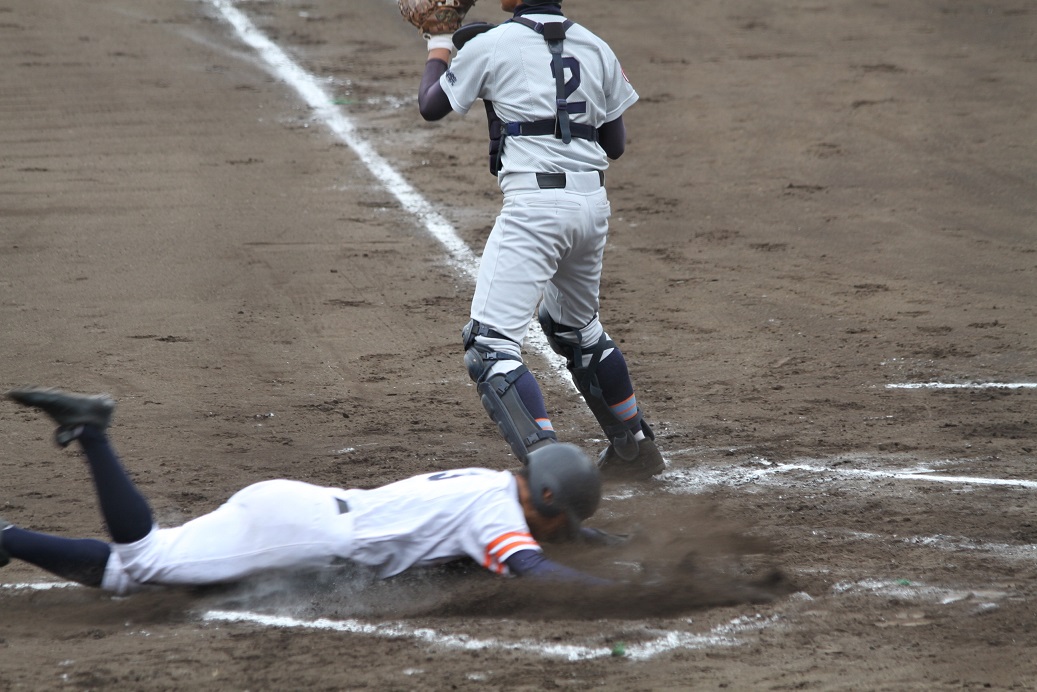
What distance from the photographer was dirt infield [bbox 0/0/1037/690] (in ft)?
12.6

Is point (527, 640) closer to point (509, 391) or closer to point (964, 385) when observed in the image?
point (509, 391)

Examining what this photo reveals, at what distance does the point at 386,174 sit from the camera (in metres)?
9.78

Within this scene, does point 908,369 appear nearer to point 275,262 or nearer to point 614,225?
point 614,225

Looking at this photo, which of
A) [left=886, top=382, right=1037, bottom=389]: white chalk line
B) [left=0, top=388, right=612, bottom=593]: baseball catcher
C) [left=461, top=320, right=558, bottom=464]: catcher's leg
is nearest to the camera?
[left=0, top=388, right=612, bottom=593]: baseball catcher

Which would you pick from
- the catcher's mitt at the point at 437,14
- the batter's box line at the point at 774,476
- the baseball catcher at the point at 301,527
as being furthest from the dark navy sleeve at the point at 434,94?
the batter's box line at the point at 774,476

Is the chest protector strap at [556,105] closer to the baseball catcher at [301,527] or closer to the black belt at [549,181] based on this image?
the black belt at [549,181]

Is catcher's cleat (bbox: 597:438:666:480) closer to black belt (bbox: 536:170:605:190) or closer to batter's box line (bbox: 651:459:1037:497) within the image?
batter's box line (bbox: 651:459:1037:497)

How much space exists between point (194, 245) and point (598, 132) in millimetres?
4229

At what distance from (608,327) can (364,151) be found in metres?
3.62

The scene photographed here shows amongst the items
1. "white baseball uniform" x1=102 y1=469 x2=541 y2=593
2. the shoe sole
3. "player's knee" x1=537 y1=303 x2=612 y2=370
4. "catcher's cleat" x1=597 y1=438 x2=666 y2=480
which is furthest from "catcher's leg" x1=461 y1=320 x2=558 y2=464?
the shoe sole

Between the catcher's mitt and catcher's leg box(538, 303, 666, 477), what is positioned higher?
the catcher's mitt

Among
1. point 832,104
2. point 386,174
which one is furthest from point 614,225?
point 832,104

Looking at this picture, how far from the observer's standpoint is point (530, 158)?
4898 mm

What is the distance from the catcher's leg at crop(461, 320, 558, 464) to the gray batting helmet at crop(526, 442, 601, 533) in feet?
1.97
